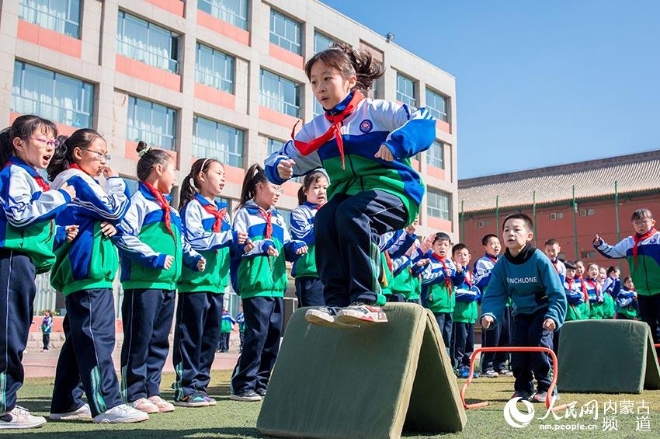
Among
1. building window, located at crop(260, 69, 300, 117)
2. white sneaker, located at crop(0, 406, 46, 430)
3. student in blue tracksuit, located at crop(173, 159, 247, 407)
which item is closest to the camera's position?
white sneaker, located at crop(0, 406, 46, 430)

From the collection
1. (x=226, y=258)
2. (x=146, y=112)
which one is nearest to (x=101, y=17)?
(x=146, y=112)

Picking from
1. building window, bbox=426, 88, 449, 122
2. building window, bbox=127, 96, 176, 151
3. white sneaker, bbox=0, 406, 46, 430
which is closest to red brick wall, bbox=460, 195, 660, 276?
building window, bbox=426, 88, 449, 122

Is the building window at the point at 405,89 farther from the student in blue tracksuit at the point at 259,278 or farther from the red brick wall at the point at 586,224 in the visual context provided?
the student in blue tracksuit at the point at 259,278

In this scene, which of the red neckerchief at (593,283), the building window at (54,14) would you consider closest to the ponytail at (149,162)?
the red neckerchief at (593,283)

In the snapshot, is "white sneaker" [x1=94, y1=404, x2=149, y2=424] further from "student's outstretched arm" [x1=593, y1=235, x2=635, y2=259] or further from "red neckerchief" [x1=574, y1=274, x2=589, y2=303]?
"red neckerchief" [x1=574, y1=274, x2=589, y2=303]

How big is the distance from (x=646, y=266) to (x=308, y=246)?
4.82 metres

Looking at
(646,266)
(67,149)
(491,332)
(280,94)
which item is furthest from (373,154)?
(280,94)

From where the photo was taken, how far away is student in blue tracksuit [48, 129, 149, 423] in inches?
178

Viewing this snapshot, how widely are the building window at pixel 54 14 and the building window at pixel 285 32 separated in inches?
388

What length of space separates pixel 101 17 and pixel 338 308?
80.0 ft

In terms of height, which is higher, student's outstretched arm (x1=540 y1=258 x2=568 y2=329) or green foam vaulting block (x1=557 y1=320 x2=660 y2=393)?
student's outstretched arm (x1=540 y1=258 x2=568 y2=329)

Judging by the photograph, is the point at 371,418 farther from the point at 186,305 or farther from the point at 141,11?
the point at 141,11

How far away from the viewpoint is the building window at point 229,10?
29.2 meters

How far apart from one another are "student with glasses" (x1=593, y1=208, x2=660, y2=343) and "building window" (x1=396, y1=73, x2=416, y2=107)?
96.7 feet
